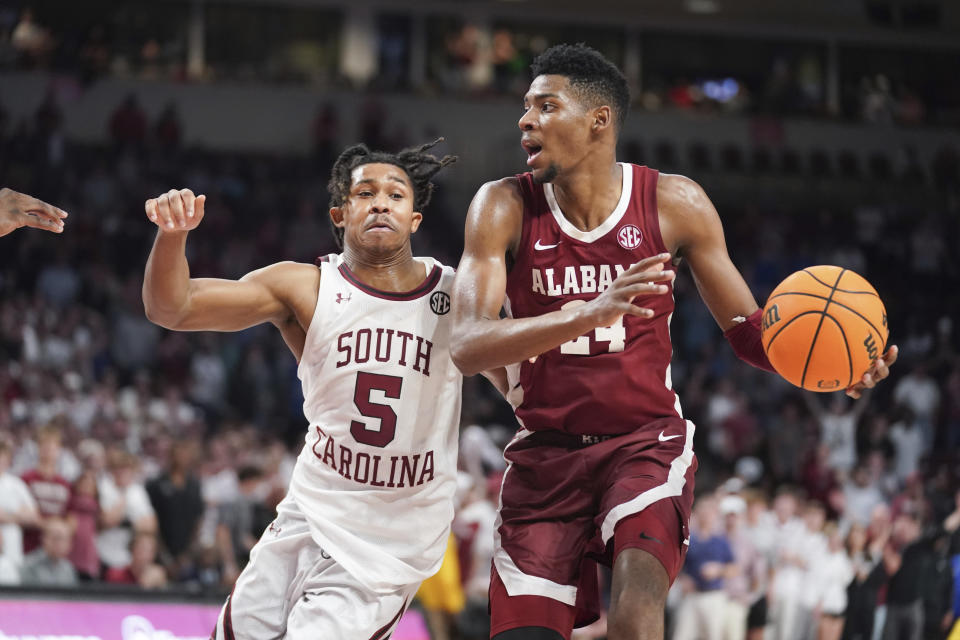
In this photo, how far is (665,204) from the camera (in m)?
4.09

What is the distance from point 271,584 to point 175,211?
124cm

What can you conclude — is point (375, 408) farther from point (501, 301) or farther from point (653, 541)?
point (653, 541)

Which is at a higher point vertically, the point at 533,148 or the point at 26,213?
the point at 533,148

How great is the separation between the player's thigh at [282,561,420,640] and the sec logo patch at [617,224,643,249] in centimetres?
139

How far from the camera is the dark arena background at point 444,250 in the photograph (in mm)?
8648

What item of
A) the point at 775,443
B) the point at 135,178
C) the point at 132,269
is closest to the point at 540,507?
the point at 775,443

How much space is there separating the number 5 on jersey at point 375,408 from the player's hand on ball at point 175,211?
0.77m

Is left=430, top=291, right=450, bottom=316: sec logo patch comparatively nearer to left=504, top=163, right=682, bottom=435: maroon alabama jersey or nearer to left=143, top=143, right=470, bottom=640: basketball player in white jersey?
left=143, top=143, right=470, bottom=640: basketball player in white jersey

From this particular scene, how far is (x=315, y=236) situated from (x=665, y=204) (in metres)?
11.4

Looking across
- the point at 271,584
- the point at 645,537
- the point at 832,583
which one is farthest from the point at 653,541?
the point at 832,583

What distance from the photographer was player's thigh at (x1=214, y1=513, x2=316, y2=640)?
12.7 ft

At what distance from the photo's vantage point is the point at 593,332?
3.94 m

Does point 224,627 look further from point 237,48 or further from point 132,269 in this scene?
point 237,48

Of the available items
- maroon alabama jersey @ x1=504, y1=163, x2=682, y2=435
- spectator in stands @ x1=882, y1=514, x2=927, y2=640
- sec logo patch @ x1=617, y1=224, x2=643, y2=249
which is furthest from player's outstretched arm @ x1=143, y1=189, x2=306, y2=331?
spectator in stands @ x1=882, y1=514, x2=927, y2=640
